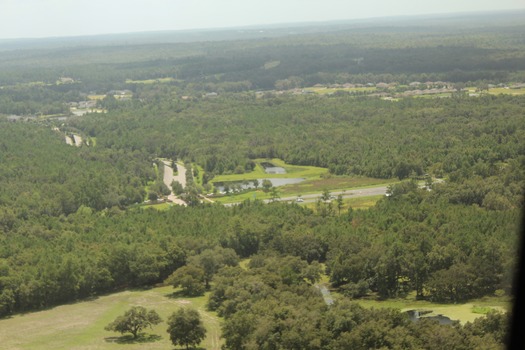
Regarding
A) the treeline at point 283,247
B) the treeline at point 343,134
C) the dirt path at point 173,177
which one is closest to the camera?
the treeline at point 283,247

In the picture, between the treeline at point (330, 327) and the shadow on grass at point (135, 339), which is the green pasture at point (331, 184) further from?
the shadow on grass at point (135, 339)

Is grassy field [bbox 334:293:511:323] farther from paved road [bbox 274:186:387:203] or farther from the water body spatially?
the water body

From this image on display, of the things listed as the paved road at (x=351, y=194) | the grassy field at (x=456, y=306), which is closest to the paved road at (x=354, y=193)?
the paved road at (x=351, y=194)

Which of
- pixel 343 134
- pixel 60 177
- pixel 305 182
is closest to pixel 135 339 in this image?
pixel 305 182

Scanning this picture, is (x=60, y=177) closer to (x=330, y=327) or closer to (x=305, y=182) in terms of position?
(x=305, y=182)

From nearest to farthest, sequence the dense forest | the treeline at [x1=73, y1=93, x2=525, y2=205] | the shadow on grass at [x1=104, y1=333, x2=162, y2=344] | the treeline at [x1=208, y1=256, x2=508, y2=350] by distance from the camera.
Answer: the treeline at [x1=208, y1=256, x2=508, y2=350] < the dense forest < the shadow on grass at [x1=104, y1=333, x2=162, y2=344] < the treeline at [x1=73, y1=93, x2=525, y2=205]

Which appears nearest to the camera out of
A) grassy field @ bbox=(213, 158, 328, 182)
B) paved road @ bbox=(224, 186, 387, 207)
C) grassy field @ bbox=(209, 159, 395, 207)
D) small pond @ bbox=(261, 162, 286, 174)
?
paved road @ bbox=(224, 186, 387, 207)

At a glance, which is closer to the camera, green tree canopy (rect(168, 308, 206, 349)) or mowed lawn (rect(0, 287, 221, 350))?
green tree canopy (rect(168, 308, 206, 349))

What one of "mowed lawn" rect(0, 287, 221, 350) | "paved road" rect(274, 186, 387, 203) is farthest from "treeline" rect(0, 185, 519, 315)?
"paved road" rect(274, 186, 387, 203)

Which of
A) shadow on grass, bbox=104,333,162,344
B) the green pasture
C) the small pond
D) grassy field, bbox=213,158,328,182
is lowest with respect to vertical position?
the small pond
